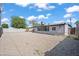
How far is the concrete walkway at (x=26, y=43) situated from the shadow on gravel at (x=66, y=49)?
0.05 meters

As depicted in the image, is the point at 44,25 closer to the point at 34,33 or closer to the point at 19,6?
the point at 34,33

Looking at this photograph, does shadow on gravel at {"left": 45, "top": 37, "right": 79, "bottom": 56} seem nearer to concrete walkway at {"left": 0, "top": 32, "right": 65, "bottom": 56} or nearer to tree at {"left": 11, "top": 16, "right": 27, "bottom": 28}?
concrete walkway at {"left": 0, "top": 32, "right": 65, "bottom": 56}

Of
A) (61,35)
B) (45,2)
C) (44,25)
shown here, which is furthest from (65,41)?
(45,2)

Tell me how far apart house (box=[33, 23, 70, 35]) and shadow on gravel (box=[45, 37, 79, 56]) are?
126mm

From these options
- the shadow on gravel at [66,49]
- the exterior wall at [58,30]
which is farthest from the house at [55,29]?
the shadow on gravel at [66,49]

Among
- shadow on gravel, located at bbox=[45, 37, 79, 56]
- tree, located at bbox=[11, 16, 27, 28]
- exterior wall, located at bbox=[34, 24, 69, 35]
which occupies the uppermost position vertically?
tree, located at bbox=[11, 16, 27, 28]

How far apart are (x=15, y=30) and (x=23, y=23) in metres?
0.15

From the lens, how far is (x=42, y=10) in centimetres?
350

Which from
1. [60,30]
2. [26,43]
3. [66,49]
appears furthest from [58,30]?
[26,43]

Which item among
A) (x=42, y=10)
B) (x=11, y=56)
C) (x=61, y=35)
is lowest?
(x=11, y=56)

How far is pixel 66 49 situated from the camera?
3.53m

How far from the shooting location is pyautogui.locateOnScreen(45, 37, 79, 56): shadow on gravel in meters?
3.50

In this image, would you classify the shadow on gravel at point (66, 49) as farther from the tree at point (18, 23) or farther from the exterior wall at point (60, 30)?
the tree at point (18, 23)

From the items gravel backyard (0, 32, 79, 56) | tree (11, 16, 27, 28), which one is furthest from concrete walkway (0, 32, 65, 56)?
tree (11, 16, 27, 28)
